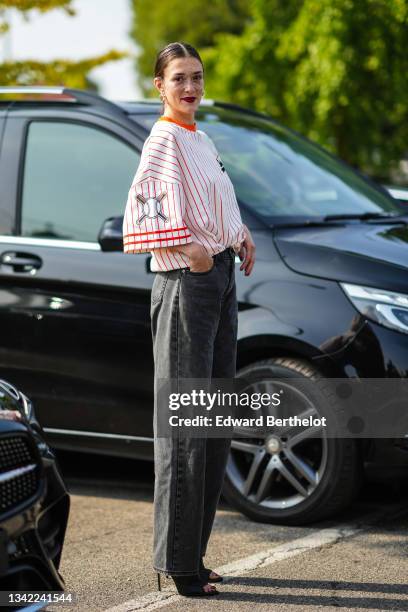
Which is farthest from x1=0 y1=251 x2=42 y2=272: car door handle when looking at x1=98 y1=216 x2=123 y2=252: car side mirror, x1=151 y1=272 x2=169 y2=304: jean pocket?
x1=151 y1=272 x2=169 y2=304: jean pocket

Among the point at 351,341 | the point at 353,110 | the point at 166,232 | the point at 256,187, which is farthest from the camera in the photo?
the point at 353,110

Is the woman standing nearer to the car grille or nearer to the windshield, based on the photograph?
the car grille

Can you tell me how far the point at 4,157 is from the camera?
5.58m

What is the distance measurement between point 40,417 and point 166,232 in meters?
1.87

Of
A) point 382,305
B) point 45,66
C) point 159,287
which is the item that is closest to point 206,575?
point 159,287

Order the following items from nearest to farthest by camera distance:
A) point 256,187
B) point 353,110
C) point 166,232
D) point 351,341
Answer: point 166,232 → point 351,341 → point 256,187 → point 353,110

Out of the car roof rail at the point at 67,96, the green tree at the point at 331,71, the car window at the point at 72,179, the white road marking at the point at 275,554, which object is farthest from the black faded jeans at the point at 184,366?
the green tree at the point at 331,71

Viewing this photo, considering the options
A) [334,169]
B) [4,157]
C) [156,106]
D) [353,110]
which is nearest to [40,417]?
[4,157]

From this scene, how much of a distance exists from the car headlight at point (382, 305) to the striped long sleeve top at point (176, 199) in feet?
2.96

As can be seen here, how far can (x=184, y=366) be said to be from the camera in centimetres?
389

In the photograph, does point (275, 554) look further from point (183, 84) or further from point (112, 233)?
point (183, 84)

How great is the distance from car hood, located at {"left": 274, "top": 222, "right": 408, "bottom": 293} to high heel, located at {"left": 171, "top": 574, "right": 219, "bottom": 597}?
140cm

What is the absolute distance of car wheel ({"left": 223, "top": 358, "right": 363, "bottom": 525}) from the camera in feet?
15.4

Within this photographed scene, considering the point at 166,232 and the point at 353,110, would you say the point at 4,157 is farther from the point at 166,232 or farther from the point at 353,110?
the point at 353,110
